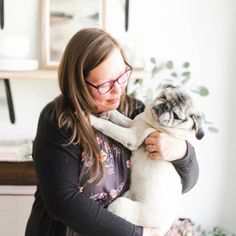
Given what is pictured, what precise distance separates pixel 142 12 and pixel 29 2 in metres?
0.59

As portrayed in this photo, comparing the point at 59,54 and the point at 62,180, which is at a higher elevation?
the point at 59,54

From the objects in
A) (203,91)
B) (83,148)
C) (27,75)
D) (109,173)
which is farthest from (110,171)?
(203,91)

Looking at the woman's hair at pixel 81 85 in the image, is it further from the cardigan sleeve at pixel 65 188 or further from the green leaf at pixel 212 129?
the green leaf at pixel 212 129

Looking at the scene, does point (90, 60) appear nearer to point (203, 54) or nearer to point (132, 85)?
point (132, 85)

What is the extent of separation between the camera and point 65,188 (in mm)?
1084

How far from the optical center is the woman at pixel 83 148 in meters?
1.09

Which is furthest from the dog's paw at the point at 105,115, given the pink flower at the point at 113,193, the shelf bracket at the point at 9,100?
the shelf bracket at the point at 9,100

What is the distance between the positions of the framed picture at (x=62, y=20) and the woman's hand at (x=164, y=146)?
3.58ft

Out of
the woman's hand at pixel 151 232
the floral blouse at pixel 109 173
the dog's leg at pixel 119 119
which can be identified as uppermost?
the dog's leg at pixel 119 119

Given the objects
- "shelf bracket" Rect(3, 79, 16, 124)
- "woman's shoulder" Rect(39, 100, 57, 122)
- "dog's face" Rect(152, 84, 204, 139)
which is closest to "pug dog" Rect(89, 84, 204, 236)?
"dog's face" Rect(152, 84, 204, 139)

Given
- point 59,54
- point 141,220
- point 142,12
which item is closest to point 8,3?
point 59,54

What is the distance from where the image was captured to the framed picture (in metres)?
2.16

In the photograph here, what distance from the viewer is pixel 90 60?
1095 mm

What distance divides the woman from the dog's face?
0.20 ft
